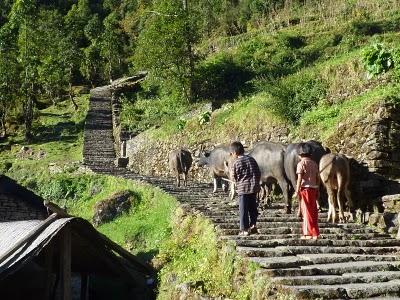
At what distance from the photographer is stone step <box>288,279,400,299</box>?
265 inches

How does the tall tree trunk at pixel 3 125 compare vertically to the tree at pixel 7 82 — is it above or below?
below

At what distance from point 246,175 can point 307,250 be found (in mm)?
1566

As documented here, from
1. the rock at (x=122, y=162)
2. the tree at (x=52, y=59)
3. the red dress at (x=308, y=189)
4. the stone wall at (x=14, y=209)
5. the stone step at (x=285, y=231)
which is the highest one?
the tree at (x=52, y=59)

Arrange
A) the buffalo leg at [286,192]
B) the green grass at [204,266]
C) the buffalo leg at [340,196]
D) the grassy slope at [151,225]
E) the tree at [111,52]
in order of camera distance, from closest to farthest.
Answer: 1. the green grass at [204,266]
2. the grassy slope at [151,225]
3. the buffalo leg at [340,196]
4. the buffalo leg at [286,192]
5. the tree at [111,52]

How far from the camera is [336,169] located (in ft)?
36.7

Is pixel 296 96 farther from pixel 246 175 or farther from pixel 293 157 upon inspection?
pixel 246 175

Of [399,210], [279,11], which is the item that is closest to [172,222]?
[399,210]

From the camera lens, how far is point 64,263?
413 inches

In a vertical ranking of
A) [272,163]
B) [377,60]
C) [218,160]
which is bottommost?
[272,163]

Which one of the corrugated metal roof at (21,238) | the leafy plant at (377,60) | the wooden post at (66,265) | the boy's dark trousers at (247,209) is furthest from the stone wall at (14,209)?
the leafy plant at (377,60)

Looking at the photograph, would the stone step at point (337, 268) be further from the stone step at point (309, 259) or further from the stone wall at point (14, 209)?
the stone wall at point (14, 209)

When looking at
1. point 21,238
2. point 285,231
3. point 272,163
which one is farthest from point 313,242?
point 21,238

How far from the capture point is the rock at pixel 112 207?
1678 cm

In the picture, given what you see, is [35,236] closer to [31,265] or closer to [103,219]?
[31,265]
